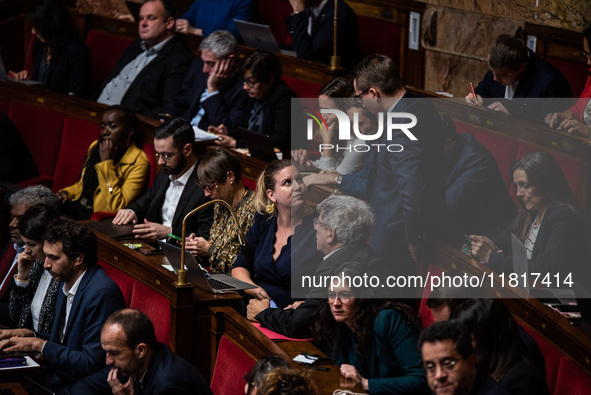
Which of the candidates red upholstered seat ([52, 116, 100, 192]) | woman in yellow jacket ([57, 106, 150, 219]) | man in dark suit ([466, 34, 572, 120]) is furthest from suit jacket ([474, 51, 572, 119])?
red upholstered seat ([52, 116, 100, 192])

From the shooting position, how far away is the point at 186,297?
2.33m

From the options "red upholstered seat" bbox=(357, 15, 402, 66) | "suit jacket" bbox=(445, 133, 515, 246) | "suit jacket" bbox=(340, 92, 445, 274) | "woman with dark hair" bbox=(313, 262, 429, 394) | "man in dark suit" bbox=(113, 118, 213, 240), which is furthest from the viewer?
"red upholstered seat" bbox=(357, 15, 402, 66)

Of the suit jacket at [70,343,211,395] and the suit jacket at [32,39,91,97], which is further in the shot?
the suit jacket at [32,39,91,97]

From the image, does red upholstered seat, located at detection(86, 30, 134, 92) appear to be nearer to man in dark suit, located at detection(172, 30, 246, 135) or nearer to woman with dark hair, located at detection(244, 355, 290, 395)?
man in dark suit, located at detection(172, 30, 246, 135)

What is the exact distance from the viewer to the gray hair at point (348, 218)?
2.22 meters

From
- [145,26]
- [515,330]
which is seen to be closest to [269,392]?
[515,330]

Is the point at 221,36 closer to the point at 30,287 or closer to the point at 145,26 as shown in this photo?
the point at 145,26

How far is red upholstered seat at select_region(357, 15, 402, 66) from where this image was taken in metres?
4.30

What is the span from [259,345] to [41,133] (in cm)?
242

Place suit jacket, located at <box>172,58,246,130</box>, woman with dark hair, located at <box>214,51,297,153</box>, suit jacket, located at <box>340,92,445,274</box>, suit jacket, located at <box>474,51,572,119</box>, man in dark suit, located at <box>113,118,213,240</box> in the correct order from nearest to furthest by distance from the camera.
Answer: suit jacket, located at <box>340,92,445,274</box>, suit jacket, located at <box>474,51,572,119</box>, man in dark suit, located at <box>113,118,213,240</box>, woman with dark hair, located at <box>214,51,297,153</box>, suit jacket, located at <box>172,58,246,130</box>

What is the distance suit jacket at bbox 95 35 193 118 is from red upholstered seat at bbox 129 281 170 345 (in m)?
1.60

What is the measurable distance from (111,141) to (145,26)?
34.3 inches

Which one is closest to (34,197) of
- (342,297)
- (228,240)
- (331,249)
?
(228,240)

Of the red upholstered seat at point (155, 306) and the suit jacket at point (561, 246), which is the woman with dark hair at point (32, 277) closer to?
the red upholstered seat at point (155, 306)
